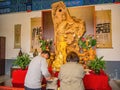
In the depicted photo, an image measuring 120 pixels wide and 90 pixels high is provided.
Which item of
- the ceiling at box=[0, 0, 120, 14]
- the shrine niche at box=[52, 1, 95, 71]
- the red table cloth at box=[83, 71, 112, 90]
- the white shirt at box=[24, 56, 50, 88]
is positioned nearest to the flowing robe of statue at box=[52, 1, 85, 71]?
the shrine niche at box=[52, 1, 95, 71]

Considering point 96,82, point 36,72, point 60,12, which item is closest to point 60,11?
point 60,12

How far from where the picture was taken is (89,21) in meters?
5.79

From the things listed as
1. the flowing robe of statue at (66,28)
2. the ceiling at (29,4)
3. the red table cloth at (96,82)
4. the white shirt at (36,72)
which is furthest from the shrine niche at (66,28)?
the white shirt at (36,72)

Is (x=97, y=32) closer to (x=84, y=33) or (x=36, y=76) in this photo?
(x=84, y=33)

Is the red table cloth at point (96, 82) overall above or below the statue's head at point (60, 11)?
below

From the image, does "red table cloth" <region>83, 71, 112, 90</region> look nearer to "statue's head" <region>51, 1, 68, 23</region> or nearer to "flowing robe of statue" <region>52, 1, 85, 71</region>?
"flowing robe of statue" <region>52, 1, 85, 71</region>

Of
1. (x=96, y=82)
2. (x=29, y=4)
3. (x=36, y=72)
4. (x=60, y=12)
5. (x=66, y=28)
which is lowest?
(x=96, y=82)

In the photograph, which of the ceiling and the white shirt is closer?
the white shirt

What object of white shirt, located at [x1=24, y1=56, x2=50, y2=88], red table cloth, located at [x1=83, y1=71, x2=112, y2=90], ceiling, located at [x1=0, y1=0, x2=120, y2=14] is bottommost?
red table cloth, located at [x1=83, y1=71, x2=112, y2=90]

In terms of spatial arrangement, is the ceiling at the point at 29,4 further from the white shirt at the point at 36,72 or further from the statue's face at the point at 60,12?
the white shirt at the point at 36,72

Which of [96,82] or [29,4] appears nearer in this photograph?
[96,82]

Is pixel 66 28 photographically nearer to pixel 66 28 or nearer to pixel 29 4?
pixel 66 28

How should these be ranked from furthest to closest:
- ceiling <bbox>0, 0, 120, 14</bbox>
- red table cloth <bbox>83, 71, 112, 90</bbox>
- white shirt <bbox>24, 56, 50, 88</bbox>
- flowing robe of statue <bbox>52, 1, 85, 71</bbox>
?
ceiling <bbox>0, 0, 120, 14</bbox>, flowing robe of statue <bbox>52, 1, 85, 71</bbox>, red table cloth <bbox>83, 71, 112, 90</bbox>, white shirt <bbox>24, 56, 50, 88</bbox>

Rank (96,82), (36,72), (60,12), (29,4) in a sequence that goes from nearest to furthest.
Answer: (36,72) < (96,82) < (60,12) < (29,4)
